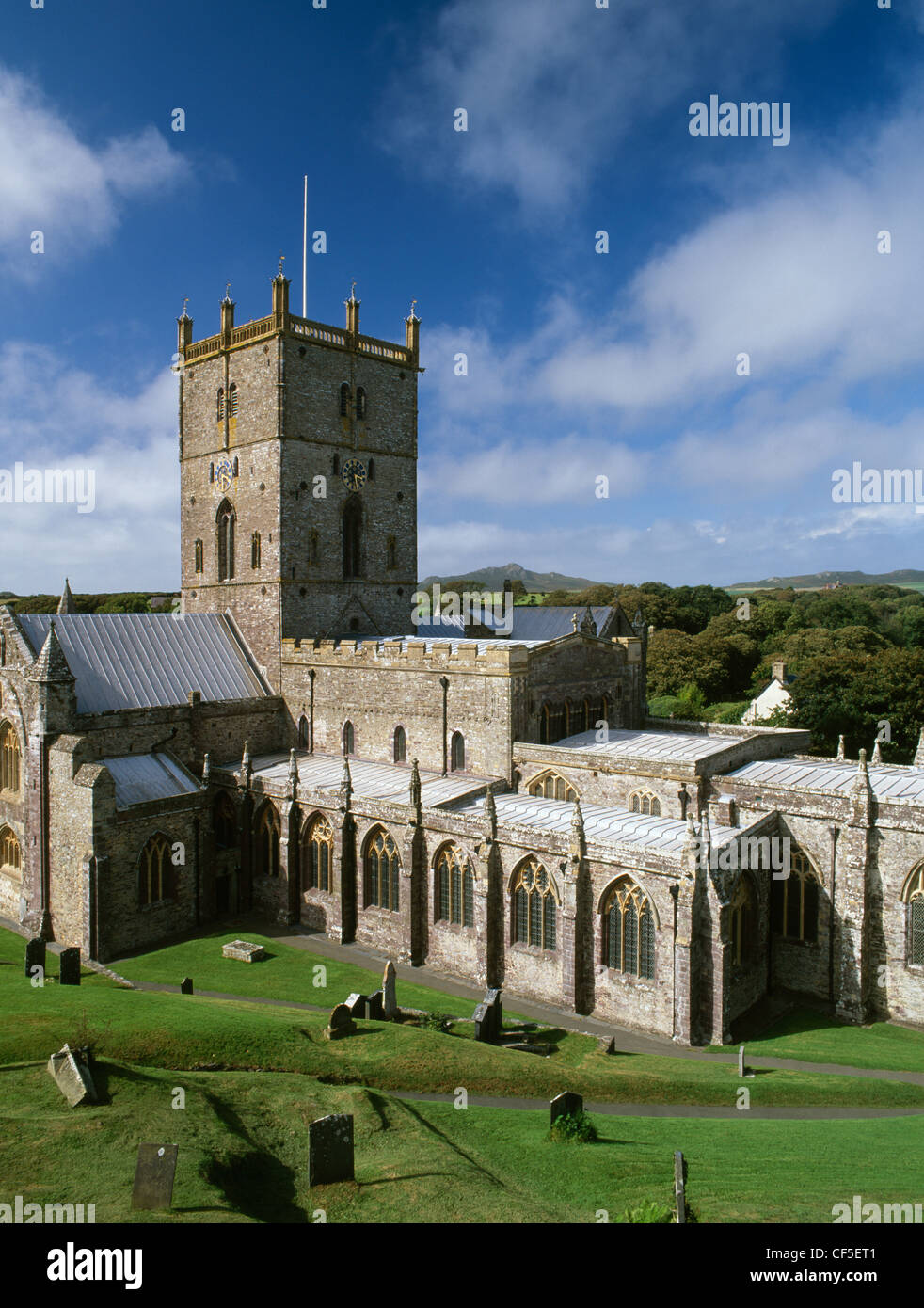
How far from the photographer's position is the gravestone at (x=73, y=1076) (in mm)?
15398

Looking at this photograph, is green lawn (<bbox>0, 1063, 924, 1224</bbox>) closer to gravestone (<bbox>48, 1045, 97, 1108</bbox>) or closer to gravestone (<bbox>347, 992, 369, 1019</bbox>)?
gravestone (<bbox>48, 1045, 97, 1108</bbox>)

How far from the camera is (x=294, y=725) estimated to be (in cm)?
4047

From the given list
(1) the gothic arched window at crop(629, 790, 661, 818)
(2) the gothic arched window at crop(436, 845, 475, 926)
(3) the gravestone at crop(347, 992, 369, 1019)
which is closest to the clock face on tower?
(2) the gothic arched window at crop(436, 845, 475, 926)

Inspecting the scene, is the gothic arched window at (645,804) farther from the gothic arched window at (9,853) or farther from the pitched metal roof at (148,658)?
the gothic arched window at (9,853)

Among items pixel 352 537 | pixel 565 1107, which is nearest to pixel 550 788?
pixel 565 1107

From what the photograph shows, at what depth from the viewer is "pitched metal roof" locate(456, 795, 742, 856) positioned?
25906 millimetres

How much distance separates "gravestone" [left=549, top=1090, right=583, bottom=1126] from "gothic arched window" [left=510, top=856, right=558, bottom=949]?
31.7 ft

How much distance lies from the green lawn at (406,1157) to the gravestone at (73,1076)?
0.22m

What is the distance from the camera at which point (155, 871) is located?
32.3 metres

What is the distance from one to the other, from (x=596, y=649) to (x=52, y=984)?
24.1 meters

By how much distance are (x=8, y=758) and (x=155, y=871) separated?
8207mm

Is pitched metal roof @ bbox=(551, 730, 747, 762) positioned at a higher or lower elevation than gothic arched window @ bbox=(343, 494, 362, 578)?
lower
